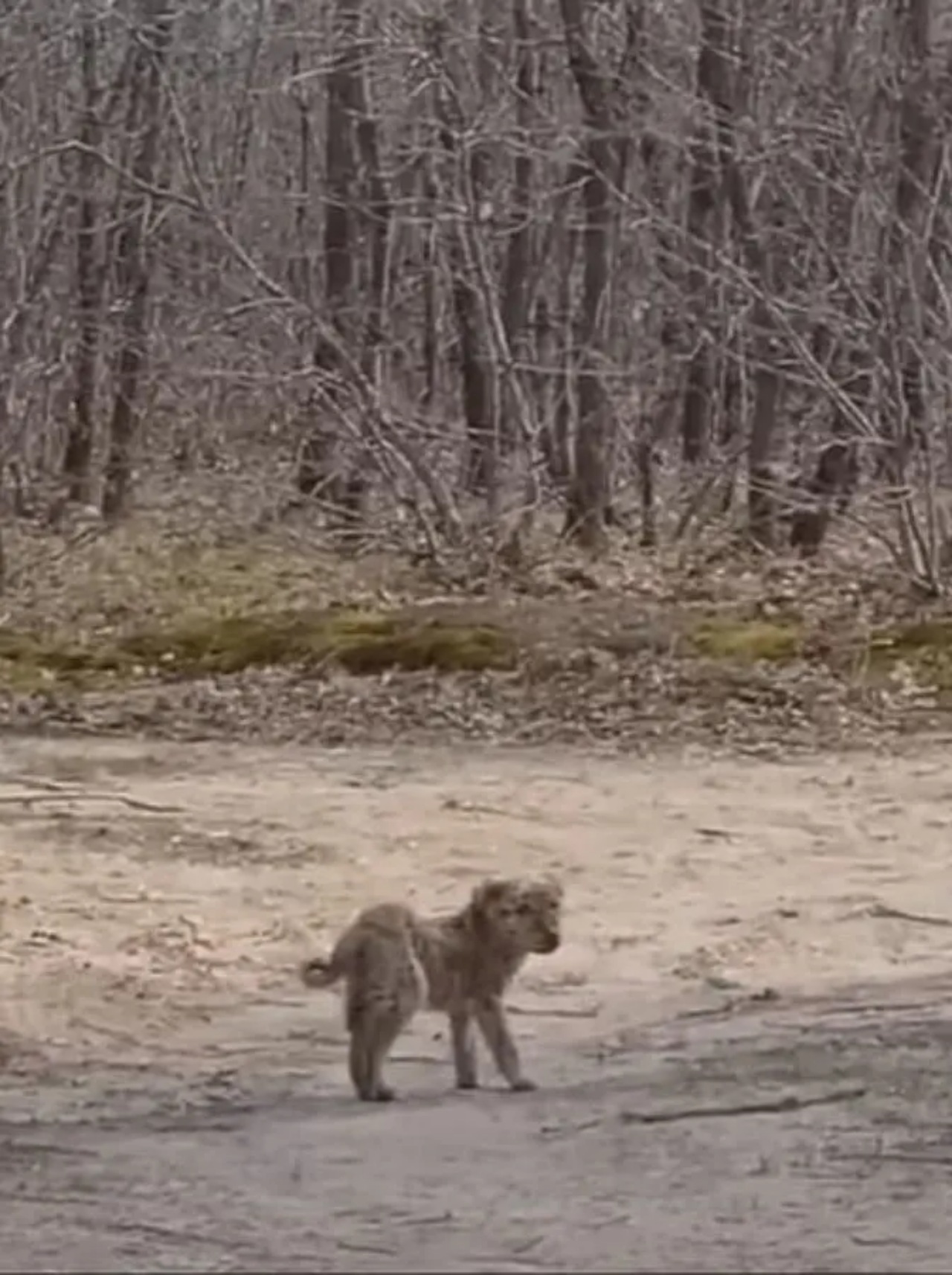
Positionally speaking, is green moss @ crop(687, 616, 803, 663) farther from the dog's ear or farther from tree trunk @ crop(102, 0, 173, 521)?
the dog's ear

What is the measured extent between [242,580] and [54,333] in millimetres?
6526

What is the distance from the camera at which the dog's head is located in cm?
848

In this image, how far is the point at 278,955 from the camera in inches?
418

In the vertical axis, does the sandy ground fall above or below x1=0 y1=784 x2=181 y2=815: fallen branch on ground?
above

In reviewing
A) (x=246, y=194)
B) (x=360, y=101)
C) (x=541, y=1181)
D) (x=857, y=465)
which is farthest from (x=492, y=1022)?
(x=246, y=194)

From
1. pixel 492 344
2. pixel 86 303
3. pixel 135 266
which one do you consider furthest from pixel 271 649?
pixel 86 303

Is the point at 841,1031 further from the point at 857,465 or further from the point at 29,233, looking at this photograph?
the point at 29,233

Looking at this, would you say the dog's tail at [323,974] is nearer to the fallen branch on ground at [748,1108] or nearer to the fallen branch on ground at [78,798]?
the fallen branch on ground at [748,1108]

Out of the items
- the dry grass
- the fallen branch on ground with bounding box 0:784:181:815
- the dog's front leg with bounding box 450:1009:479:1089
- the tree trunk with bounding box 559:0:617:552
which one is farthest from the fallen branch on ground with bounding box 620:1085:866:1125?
the tree trunk with bounding box 559:0:617:552

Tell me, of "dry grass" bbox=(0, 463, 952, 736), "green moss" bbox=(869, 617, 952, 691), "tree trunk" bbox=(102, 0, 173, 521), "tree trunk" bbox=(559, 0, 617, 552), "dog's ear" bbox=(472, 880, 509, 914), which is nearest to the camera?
"dog's ear" bbox=(472, 880, 509, 914)

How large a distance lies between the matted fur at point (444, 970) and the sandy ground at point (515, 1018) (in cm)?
15

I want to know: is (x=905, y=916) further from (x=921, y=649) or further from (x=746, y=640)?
(x=746, y=640)

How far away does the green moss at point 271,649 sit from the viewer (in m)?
17.7

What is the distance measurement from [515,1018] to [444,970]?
108cm
